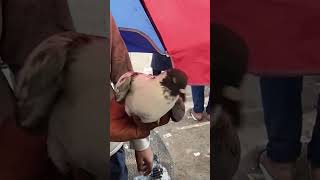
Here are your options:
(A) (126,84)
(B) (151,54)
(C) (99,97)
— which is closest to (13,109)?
(C) (99,97)

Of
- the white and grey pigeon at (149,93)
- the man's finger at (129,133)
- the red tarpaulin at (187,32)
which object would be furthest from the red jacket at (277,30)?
the red tarpaulin at (187,32)

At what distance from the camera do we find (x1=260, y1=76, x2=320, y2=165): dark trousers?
0.84 m

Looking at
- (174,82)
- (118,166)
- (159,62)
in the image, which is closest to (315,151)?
(174,82)

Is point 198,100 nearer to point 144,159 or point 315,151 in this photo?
point 144,159

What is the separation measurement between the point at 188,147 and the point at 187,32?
847mm

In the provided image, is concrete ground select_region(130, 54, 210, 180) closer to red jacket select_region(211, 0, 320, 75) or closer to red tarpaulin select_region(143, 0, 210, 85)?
red tarpaulin select_region(143, 0, 210, 85)

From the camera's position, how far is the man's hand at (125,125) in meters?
1.21

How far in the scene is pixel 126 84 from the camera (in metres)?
1.12

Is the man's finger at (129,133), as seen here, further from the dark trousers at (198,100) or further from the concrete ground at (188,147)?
the dark trousers at (198,100)

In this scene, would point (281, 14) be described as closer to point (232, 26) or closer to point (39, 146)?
point (232, 26)

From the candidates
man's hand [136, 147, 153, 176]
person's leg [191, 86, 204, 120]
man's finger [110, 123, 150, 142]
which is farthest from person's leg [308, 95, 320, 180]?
person's leg [191, 86, 204, 120]

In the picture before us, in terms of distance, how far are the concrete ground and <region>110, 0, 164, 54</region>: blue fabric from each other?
0.47ft

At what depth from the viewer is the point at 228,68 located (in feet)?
2.68

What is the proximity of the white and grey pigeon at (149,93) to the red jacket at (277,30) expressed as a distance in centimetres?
35
